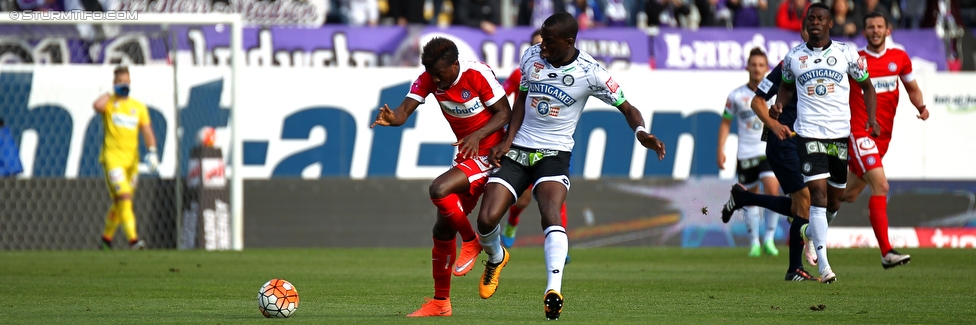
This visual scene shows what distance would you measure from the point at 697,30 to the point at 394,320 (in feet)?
42.9

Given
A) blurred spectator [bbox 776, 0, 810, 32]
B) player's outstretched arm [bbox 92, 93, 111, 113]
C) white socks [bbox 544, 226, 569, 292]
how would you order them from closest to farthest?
white socks [bbox 544, 226, 569, 292] < player's outstretched arm [bbox 92, 93, 111, 113] < blurred spectator [bbox 776, 0, 810, 32]

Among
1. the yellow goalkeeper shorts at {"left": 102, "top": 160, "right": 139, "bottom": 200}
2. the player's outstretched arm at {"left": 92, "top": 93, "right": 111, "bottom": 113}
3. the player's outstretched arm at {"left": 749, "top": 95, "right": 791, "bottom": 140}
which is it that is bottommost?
the yellow goalkeeper shorts at {"left": 102, "top": 160, "right": 139, "bottom": 200}

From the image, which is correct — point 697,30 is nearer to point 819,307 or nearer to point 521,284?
point 521,284

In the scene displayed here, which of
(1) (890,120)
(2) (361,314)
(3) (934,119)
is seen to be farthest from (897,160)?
(2) (361,314)

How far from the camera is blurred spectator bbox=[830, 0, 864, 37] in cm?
1953

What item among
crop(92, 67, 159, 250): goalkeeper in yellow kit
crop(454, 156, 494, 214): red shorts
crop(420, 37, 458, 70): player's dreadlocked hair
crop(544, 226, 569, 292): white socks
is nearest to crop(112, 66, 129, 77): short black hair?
crop(92, 67, 159, 250): goalkeeper in yellow kit

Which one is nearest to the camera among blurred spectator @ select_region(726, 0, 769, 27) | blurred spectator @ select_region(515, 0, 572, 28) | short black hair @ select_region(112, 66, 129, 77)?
short black hair @ select_region(112, 66, 129, 77)

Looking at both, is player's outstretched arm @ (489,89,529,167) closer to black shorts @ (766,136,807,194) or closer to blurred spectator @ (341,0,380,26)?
black shorts @ (766,136,807,194)

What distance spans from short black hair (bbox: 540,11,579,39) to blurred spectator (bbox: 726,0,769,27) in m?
13.5

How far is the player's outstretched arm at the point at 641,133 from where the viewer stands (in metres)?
7.24

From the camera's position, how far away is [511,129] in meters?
7.86

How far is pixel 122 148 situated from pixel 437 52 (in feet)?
30.5

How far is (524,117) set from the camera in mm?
7930

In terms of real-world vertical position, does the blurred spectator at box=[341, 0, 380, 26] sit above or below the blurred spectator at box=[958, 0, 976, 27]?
below
